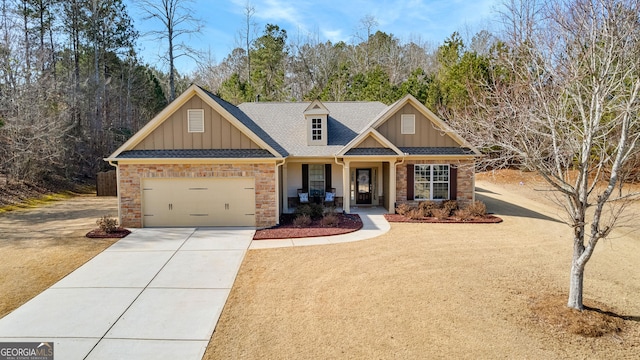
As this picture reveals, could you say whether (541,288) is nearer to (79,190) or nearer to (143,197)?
(143,197)

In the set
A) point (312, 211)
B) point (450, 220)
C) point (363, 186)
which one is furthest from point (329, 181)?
point (450, 220)

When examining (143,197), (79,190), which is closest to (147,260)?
(143,197)

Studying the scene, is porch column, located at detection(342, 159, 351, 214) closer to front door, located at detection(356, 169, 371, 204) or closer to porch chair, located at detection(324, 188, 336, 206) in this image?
→ porch chair, located at detection(324, 188, 336, 206)

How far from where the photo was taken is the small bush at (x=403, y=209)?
1570 centimetres

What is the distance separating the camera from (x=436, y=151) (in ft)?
53.7

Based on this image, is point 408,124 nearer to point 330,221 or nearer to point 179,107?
point 330,221

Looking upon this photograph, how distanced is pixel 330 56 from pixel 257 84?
40.4 ft

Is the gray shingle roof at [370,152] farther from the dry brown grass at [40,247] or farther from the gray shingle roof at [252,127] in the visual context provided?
the dry brown grass at [40,247]

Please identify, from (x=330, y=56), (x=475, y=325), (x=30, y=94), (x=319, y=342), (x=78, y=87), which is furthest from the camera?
(x=330, y=56)

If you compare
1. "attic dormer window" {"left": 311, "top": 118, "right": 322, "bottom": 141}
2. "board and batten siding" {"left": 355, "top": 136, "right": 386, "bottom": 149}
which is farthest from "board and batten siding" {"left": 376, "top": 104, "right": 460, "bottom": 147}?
"attic dormer window" {"left": 311, "top": 118, "right": 322, "bottom": 141}

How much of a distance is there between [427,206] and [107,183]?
19.5 m

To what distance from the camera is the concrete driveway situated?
18.9ft

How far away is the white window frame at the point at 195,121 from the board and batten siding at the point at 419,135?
7.87 meters

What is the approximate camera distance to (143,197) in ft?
44.8
